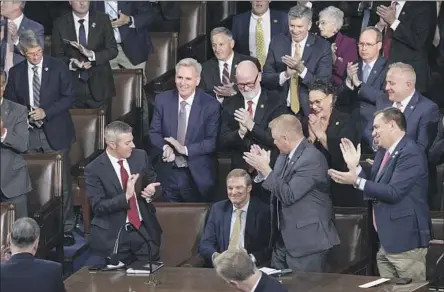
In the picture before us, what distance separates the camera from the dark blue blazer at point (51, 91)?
8453 millimetres

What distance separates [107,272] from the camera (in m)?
7.27

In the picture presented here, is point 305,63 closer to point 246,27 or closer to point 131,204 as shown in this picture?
point 246,27

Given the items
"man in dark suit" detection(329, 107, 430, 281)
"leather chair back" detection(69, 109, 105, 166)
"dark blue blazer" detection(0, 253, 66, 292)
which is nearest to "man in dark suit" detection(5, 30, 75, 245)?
"leather chair back" detection(69, 109, 105, 166)

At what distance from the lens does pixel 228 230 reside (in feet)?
24.9

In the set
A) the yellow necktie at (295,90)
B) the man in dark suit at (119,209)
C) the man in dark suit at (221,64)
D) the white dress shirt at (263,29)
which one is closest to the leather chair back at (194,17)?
the white dress shirt at (263,29)

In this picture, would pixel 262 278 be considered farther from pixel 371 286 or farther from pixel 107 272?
pixel 107 272

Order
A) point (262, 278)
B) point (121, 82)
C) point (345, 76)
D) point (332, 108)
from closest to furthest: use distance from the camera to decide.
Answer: point (262, 278), point (332, 108), point (345, 76), point (121, 82)

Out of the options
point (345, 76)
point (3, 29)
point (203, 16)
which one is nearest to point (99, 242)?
point (3, 29)

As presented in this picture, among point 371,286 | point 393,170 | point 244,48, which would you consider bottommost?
point 371,286

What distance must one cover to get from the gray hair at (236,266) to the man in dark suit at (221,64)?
259cm

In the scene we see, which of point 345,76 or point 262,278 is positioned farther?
point 345,76

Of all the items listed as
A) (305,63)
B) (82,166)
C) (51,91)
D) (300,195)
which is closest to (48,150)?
(82,166)

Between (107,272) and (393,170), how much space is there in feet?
5.11

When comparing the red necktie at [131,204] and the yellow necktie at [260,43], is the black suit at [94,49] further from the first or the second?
the red necktie at [131,204]
